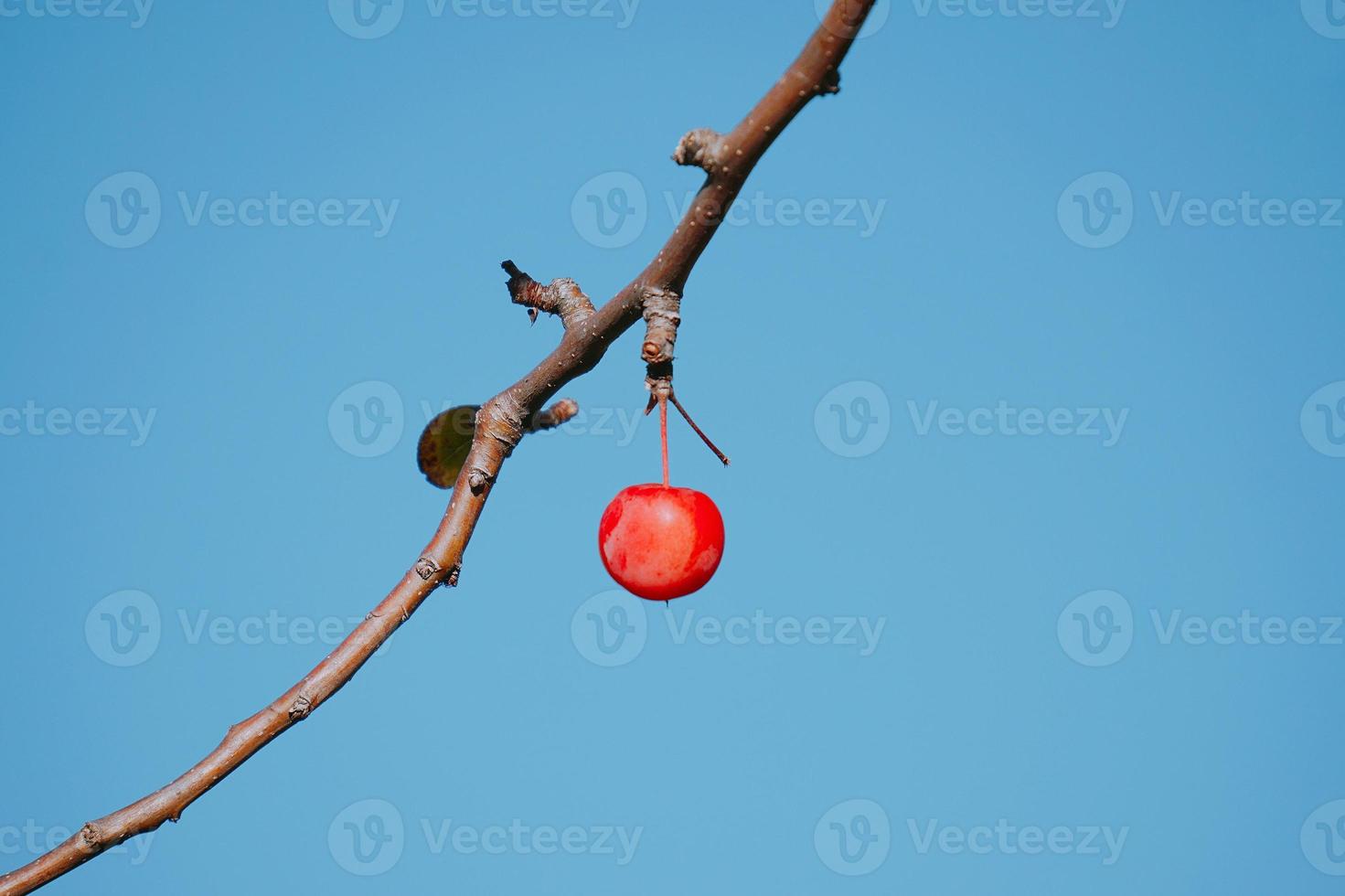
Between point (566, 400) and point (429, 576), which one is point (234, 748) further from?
point (566, 400)

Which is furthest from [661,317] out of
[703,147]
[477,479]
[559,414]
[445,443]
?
[445,443]

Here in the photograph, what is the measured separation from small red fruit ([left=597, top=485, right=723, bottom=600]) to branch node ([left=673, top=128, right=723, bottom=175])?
2.49 ft

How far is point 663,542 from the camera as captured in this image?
5.49 ft

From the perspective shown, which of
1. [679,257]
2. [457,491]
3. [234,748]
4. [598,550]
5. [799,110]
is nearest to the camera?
[799,110]

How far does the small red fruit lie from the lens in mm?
1673

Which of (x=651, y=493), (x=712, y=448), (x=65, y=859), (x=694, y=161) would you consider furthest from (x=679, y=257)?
(x=65, y=859)

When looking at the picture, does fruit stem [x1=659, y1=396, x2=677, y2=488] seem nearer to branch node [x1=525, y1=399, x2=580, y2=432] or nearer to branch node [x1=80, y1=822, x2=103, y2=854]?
branch node [x1=525, y1=399, x2=580, y2=432]

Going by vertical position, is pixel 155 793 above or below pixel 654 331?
below

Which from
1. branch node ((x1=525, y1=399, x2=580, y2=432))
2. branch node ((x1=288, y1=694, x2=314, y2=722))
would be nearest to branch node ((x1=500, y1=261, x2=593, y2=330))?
branch node ((x1=525, y1=399, x2=580, y2=432))

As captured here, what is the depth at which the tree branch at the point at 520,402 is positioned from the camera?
37.4 inches

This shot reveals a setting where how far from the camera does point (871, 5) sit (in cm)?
86

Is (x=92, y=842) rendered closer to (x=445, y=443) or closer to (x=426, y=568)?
(x=426, y=568)

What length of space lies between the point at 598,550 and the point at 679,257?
0.80m

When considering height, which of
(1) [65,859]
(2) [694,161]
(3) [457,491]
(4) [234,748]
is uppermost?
(2) [694,161]
